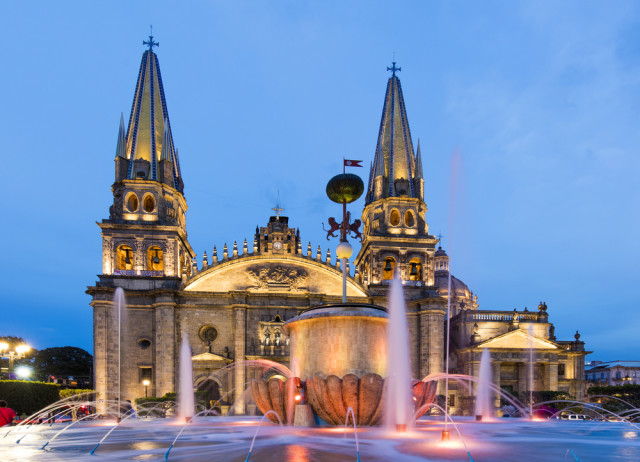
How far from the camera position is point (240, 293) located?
3759cm

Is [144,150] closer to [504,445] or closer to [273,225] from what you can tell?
[273,225]

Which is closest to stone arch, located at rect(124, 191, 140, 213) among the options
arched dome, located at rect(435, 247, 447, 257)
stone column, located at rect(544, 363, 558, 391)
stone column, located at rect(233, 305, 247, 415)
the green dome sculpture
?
stone column, located at rect(233, 305, 247, 415)

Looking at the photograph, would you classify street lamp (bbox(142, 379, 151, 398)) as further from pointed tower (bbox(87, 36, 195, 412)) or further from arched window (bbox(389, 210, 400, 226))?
arched window (bbox(389, 210, 400, 226))

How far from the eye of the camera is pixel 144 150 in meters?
42.0

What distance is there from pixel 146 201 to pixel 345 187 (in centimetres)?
2703

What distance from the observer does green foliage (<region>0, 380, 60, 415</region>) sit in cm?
2534

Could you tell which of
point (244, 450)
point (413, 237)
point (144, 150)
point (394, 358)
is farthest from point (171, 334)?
point (244, 450)

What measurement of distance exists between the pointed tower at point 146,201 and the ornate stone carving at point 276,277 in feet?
17.1

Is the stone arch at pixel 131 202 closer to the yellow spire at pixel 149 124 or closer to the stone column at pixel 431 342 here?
the yellow spire at pixel 149 124

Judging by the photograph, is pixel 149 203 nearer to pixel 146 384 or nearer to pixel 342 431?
pixel 146 384

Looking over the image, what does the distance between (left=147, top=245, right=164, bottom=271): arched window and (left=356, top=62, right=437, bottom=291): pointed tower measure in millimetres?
15308

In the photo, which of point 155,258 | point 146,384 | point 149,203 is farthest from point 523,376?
point 149,203

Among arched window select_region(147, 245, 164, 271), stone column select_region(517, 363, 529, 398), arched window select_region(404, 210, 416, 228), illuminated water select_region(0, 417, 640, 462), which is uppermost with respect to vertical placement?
arched window select_region(404, 210, 416, 228)

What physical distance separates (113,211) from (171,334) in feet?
34.4
